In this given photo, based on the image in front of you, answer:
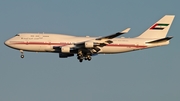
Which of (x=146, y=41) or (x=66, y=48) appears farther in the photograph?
(x=146, y=41)

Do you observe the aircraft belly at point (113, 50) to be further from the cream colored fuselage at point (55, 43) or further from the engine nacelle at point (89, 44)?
the engine nacelle at point (89, 44)

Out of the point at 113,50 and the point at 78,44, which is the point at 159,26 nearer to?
the point at 113,50

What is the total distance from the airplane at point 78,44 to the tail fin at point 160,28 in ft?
7.22

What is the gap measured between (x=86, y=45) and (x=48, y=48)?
230 inches

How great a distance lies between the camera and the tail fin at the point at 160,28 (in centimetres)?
7994

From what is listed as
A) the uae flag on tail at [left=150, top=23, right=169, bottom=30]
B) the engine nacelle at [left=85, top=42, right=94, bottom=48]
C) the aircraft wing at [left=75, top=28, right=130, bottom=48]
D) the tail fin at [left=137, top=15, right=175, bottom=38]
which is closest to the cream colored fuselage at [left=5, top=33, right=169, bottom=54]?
the aircraft wing at [left=75, top=28, right=130, bottom=48]

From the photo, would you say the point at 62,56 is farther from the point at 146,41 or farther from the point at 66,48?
the point at 146,41

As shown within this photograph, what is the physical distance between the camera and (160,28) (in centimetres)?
8044

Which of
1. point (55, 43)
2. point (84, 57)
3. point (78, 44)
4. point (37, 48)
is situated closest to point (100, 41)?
point (78, 44)

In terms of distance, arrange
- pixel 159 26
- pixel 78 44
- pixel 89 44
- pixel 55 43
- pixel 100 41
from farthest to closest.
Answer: pixel 159 26, pixel 55 43, pixel 100 41, pixel 78 44, pixel 89 44

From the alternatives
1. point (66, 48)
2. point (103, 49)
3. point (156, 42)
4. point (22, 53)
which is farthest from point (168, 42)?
point (22, 53)

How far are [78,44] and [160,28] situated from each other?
15.8 meters

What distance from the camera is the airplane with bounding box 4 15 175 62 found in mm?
72062

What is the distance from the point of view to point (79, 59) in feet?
243
